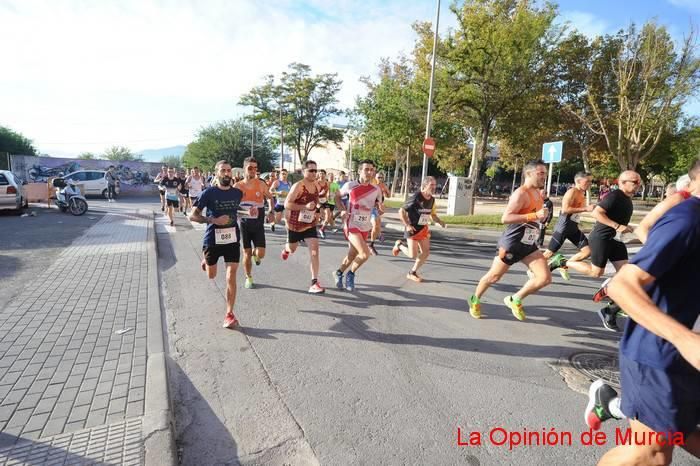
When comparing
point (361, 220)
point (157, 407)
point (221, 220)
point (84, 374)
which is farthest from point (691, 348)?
point (361, 220)

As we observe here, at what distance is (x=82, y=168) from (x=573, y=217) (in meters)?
29.9

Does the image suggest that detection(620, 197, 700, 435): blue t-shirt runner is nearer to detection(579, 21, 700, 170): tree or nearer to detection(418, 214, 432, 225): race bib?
detection(418, 214, 432, 225): race bib

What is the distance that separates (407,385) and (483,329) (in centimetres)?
163

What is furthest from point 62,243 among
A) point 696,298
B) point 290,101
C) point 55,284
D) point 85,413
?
point 290,101

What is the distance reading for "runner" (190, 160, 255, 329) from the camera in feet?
14.7

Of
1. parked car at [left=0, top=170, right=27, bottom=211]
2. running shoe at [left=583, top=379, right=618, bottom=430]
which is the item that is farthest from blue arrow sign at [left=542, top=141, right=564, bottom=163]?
parked car at [left=0, top=170, right=27, bottom=211]

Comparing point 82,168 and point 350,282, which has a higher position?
point 82,168

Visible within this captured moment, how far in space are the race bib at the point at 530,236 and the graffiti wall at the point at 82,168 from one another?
28.2 metres

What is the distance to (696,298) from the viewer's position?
164cm

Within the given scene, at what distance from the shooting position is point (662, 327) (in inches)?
59.5

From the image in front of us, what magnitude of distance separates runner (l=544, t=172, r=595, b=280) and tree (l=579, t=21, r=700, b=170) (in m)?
14.0

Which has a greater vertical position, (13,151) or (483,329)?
(13,151)

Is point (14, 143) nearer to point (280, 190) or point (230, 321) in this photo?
point (280, 190)

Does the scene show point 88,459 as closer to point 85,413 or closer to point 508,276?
point 85,413
